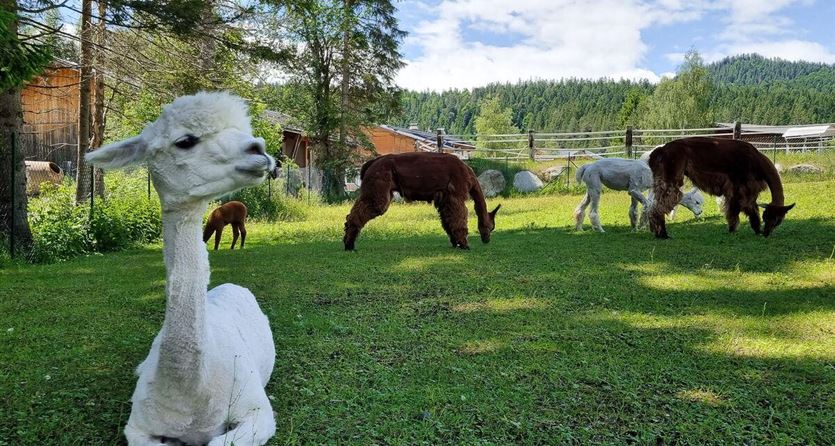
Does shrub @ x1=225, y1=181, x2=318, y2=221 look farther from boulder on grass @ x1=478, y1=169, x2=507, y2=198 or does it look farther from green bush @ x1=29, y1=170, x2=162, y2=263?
boulder on grass @ x1=478, y1=169, x2=507, y2=198

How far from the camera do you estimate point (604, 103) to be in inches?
4624

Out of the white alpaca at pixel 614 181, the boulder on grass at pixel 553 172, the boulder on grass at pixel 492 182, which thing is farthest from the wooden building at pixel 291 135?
the white alpaca at pixel 614 181

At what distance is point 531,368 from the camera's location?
14.5 feet

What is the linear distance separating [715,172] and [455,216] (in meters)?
4.78

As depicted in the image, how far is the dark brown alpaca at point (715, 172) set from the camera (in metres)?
10.8

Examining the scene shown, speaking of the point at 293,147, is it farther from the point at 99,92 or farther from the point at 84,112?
the point at 84,112

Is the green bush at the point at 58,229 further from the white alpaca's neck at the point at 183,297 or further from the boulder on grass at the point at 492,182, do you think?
the boulder on grass at the point at 492,182

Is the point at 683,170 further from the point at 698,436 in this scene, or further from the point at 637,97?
the point at 637,97

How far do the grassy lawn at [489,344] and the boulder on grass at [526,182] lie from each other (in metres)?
15.1

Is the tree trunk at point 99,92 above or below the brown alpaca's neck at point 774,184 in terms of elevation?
above

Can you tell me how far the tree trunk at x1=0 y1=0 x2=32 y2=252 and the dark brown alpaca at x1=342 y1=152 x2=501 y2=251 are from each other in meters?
5.36

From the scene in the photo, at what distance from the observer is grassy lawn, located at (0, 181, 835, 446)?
346cm

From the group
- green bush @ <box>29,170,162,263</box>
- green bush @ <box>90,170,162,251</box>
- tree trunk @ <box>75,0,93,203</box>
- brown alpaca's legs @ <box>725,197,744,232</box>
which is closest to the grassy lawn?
brown alpaca's legs @ <box>725,197,744,232</box>

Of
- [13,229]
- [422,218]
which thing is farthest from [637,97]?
[13,229]
